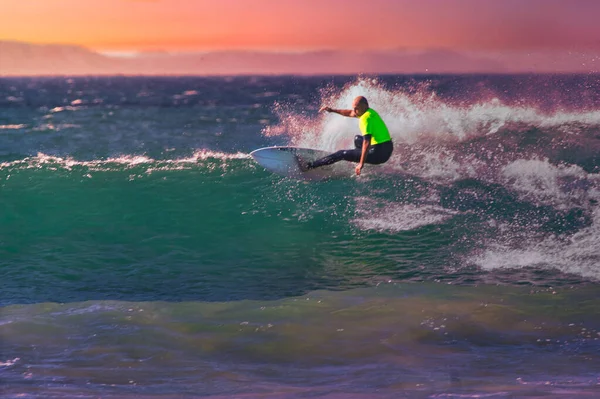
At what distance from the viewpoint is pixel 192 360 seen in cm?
704

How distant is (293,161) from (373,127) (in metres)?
2.08

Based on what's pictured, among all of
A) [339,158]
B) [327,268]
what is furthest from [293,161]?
[327,268]

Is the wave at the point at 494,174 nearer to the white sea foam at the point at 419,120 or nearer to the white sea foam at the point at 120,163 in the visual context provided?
the white sea foam at the point at 419,120

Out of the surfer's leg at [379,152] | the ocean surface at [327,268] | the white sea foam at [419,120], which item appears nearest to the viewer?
the ocean surface at [327,268]

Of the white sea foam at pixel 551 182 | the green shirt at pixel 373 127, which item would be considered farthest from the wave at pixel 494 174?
the green shirt at pixel 373 127

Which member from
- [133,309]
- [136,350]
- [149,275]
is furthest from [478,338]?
[149,275]

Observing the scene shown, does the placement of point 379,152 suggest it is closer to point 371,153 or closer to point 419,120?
point 371,153

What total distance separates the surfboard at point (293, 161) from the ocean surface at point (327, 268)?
774 millimetres

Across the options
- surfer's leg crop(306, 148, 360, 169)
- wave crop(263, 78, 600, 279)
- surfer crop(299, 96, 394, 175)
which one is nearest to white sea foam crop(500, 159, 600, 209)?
wave crop(263, 78, 600, 279)

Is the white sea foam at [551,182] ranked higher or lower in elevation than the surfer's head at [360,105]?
lower

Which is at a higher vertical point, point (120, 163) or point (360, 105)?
point (360, 105)

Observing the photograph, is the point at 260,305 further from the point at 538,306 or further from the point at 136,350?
the point at 538,306

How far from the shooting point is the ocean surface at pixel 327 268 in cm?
664

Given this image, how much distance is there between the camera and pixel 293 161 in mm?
13195
